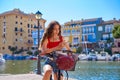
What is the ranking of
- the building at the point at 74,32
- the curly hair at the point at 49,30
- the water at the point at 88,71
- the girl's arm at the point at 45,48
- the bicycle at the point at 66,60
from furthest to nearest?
the building at the point at 74,32
the water at the point at 88,71
the curly hair at the point at 49,30
the girl's arm at the point at 45,48
the bicycle at the point at 66,60

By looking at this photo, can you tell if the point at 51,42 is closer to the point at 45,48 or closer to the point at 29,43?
the point at 45,48

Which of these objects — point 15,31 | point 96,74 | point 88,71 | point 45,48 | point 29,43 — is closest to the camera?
point 45,48

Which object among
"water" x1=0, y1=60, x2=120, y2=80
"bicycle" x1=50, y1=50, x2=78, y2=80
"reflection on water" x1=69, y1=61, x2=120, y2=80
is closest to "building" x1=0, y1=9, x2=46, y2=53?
"water" x1=0, y1=60, x2=120, y2=80

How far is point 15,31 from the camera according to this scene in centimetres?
7088

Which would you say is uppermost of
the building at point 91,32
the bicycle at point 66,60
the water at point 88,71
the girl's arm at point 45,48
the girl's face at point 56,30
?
the building at point 91,32

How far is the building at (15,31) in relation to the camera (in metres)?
70.4

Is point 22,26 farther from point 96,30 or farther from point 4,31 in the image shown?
point 96,30

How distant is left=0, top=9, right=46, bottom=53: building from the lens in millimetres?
70375

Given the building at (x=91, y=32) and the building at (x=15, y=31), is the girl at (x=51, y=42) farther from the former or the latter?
the building at (x=15, y=31)

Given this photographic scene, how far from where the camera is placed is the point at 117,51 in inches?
2172

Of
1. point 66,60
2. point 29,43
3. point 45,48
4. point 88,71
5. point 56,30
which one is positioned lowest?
point 88,71

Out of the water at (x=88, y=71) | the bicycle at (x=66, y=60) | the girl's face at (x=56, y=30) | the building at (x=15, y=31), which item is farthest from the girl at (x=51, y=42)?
the building at (x=15, y=31)

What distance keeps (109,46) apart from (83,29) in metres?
9.66

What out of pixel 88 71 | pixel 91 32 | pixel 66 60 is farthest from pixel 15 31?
pixel 66 60
